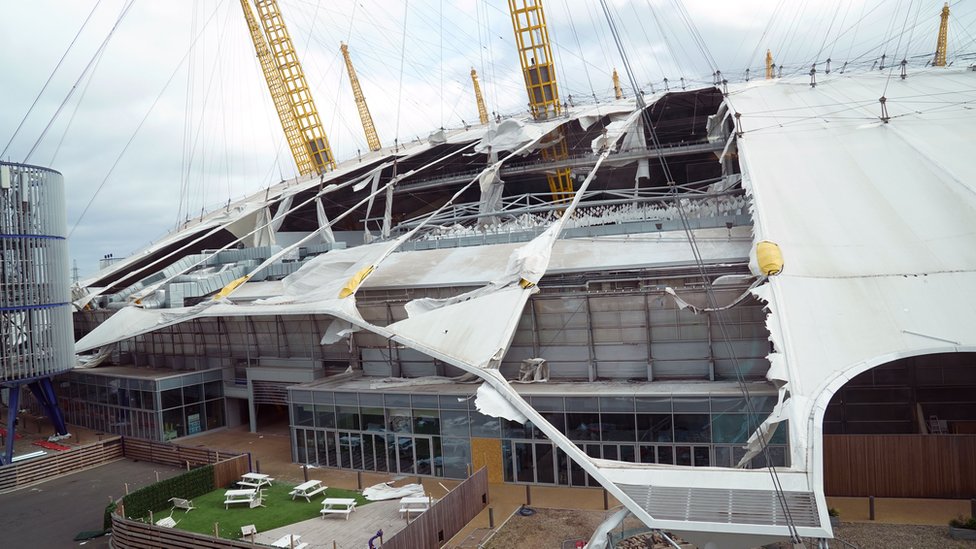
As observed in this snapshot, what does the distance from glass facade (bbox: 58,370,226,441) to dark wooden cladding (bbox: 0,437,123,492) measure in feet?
6.52

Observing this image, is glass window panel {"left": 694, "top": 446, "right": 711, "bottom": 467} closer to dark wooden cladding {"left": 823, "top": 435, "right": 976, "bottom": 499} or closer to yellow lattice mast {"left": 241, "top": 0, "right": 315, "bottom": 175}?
dark wooden cladding {"left": 823, "top": 435, "right": 976, "bottom": 499}

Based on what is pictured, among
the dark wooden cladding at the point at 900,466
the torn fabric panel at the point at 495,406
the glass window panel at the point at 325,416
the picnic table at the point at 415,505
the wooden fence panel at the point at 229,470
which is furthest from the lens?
the glass window panel at the point at 325,416

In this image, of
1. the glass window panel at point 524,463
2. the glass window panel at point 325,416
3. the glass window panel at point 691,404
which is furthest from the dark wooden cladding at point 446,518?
the glass window panel at point 325,416

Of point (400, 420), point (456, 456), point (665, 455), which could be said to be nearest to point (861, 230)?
point (665, 455)

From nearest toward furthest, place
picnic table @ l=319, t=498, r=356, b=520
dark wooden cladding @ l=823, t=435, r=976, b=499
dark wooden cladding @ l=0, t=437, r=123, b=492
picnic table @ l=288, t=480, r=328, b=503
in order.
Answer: dark wooden cladding @ l=823, t=435, r=976, b=499 < picnic table @ l=319, t=498, r=356, b=520 < picnic table @ l=288, t=480, r=328, b=503 < dark wooden cladding @ l=0, t=437, r=123, b=492

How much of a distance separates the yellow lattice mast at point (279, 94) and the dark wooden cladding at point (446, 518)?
137 ft

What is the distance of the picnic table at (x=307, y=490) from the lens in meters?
19.5

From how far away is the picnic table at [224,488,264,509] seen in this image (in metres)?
19.3

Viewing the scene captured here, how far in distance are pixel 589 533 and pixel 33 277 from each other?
74.0ft

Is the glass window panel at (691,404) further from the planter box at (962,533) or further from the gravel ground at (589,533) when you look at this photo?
the planter box at (962,533)

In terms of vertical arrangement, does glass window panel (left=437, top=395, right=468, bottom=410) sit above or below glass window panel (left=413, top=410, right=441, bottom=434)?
above

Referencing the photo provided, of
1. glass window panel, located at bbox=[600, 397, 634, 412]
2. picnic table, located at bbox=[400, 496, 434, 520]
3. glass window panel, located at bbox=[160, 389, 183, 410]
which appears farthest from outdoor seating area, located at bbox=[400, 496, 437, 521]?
glass window panel, located at bbox=[160, 389, 183, 410]

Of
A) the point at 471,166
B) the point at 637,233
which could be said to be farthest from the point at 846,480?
the point at 471,166

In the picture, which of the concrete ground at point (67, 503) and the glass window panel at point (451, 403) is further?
the glass window panel at point (451, 403)
